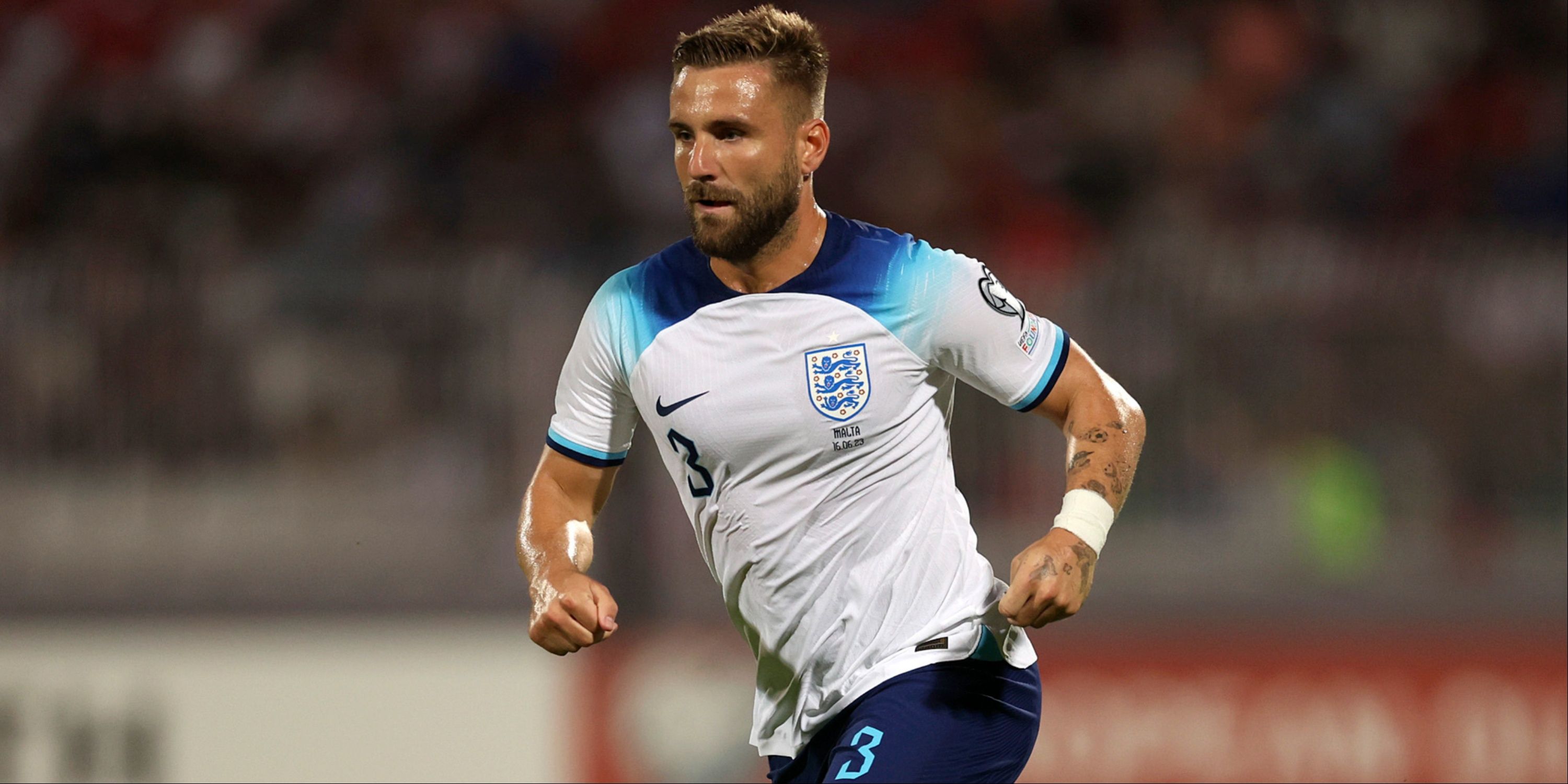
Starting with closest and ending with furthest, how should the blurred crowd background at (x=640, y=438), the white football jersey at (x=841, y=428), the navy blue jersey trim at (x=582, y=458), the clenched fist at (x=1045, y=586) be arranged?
1. the clenched fist at (x=1045, y=586)
2. the white football jersey at (x=841, y=428)
3. the navy blue jersey trim at (x=582, y=458)
4. the blurred crowd background at (x=640, y=438)

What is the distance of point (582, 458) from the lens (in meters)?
3.76

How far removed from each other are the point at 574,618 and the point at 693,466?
0.57 metres

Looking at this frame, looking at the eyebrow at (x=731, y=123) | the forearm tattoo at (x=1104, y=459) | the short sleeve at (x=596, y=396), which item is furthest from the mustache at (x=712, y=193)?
the forearm tattoo at (x=1104, y=459)

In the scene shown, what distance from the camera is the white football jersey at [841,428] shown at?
352 centimetres

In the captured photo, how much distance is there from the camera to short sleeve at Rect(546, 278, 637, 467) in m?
3.70

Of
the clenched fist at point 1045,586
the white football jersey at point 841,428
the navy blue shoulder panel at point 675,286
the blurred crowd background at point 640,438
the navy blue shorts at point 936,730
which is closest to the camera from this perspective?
the clenched fist at point 1045,586

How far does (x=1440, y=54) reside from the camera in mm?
10516

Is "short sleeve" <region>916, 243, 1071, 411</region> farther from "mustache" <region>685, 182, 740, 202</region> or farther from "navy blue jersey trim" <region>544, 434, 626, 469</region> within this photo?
"navy blue jersey trim" <region>544, 434, 626, 469</region>

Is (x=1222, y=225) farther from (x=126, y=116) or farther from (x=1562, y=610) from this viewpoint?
(x=126, y=116)

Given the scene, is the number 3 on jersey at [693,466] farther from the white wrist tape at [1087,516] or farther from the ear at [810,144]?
the white wrist tape at [1087,516]

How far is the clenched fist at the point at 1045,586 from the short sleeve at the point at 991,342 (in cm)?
45

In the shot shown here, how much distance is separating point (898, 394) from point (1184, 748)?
3.27 m

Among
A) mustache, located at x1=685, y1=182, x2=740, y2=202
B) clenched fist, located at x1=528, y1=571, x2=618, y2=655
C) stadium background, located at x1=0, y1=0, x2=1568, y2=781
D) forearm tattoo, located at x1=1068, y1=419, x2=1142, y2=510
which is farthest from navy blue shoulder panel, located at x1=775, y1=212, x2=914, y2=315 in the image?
stadium background, located at x1=0, y1=0, x2=1568, y2=781

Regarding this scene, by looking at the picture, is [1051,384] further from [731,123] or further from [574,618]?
[574,618]
